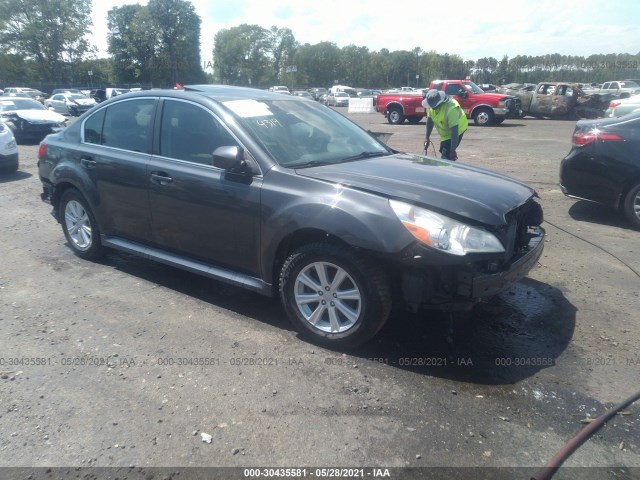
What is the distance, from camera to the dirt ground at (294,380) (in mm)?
2590

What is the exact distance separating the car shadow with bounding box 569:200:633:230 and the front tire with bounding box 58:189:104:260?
5.98m

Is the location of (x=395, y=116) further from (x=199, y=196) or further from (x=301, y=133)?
(x=199, y=196)

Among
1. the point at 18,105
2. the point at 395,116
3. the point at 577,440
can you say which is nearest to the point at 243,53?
the point at 395,116

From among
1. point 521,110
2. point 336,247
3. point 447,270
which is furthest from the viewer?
point 521,110

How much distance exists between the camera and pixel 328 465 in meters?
2.51

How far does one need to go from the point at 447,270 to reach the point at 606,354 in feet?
4.51

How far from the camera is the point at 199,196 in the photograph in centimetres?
406

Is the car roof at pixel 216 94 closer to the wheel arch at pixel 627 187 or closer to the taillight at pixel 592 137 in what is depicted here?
the taillight at pixel 592 137

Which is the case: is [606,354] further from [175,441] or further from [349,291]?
[175,441]

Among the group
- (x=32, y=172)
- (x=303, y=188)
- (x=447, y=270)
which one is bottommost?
(x=32, y=172)

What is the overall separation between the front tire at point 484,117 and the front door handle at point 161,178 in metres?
Answer: 21.0

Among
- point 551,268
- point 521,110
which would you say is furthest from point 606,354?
point 521,110

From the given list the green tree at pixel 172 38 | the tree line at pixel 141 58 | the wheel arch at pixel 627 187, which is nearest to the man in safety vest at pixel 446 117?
the wheel arch at pixel 627 187

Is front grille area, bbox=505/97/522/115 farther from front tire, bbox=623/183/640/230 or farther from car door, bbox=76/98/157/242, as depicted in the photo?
car door, bbox=76/98/157/242
